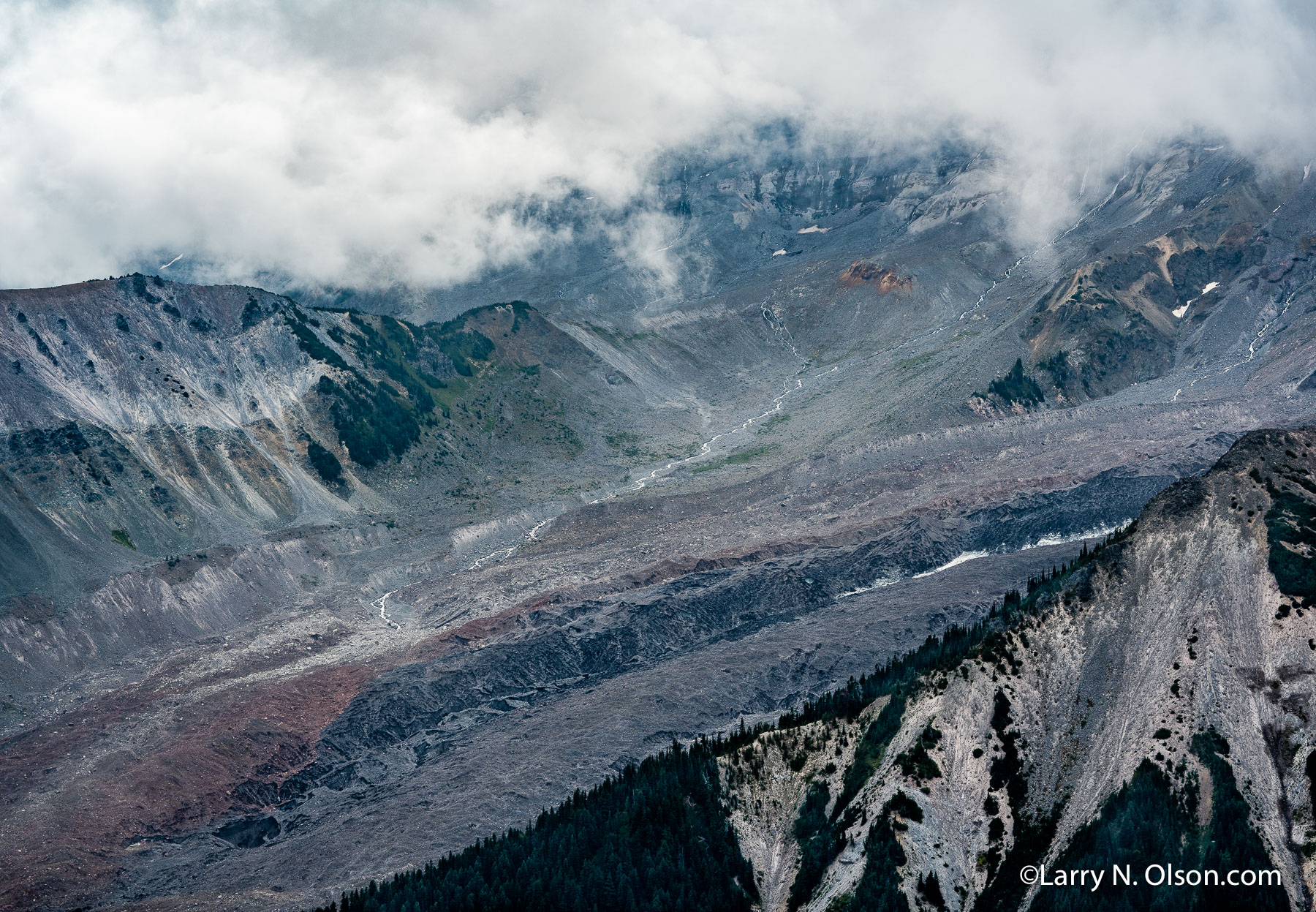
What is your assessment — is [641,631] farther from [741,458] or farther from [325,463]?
[741,458]

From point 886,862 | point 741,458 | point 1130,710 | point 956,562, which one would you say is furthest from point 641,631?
A: point 741,458

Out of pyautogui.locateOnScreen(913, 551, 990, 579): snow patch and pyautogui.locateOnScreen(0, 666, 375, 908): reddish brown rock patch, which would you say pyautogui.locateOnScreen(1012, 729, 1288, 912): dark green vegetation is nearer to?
pyautogui.locateOnScreen(0, 666, 375, 908): reddish brown rock patch

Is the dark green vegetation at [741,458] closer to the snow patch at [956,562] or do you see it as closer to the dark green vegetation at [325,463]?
the snow patch at [956,562]

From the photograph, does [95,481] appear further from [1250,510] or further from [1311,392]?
[1311,392]

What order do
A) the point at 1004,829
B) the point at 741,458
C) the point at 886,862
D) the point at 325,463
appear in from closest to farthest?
the point at 886,862 → the point at 1004,829 → the point at 325,463 → the point at 741,458

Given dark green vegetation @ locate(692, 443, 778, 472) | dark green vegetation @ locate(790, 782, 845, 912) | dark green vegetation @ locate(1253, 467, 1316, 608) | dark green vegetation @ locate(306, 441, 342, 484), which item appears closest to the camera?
dark green vegetation @ locate(790, 782, 845, 912)

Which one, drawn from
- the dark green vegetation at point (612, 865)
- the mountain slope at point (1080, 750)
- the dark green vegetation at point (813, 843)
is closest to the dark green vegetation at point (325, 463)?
the mountain slope at point (1080, 750)

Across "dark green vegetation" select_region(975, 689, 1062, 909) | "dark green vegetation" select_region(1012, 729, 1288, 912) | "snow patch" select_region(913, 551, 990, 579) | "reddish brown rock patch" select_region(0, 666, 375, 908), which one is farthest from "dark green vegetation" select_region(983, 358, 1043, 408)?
"dark green vegetation" select_region(1012, 729, 1288, 912)
